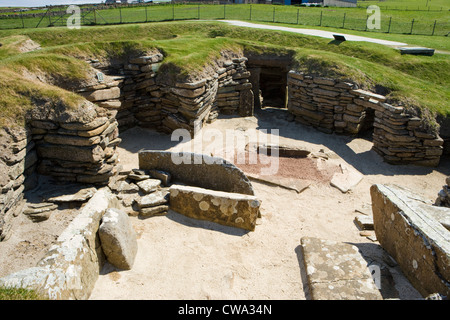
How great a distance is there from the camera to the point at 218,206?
6379 millimetres

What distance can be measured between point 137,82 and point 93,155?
578 centimetres

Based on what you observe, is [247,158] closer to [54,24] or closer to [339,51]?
[339,51]

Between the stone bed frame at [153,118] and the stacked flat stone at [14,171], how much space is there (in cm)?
2

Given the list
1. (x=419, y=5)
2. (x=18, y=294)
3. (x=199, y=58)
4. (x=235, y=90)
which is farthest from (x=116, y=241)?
(x=419, y=5)

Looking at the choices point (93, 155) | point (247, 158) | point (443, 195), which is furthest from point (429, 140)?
point (93, 155)

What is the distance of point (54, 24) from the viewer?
2008 centimetres

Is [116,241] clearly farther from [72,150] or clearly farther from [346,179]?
[346,179]

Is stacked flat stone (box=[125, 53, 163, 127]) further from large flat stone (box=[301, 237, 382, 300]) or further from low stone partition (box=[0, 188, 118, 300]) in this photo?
Answer: large flat stone (box=[301, 237, 382, 300])

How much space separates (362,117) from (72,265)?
1162 centimetres

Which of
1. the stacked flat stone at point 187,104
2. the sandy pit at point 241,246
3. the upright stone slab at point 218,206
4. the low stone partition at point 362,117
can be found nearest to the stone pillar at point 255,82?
the low stone partition at point 362,117

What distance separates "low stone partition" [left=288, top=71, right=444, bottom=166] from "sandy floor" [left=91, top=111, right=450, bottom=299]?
1236 millimetres

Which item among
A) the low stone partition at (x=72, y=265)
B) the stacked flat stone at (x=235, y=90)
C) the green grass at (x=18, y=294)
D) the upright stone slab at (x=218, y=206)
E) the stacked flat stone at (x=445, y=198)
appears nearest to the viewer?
the green grass at (x=18, y=294)

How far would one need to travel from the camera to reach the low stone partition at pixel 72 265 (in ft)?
12.2

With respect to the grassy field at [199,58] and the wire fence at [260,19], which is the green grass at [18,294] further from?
the wire fence at [260,19]
